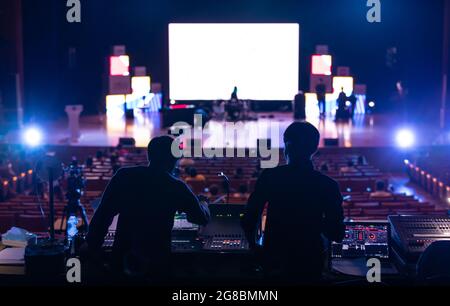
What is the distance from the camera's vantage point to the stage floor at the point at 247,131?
21297 millimetres

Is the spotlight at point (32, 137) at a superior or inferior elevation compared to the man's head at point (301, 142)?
Answer: inferior

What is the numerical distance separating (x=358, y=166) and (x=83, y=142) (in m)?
8.14

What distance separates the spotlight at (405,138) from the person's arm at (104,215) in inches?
651

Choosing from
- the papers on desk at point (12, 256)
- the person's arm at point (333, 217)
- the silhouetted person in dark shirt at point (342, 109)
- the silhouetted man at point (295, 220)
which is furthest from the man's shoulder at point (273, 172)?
the silhouetted person in dark shirt at point (342, 109)

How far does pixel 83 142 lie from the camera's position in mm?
21469

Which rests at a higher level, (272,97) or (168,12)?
(168,12)

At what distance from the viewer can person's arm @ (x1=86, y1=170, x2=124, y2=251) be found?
4.84 m

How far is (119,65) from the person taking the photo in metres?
26.7

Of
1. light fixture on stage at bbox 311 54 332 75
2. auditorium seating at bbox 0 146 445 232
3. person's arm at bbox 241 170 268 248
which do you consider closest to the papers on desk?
person's arm at bbox 241 170 268 248

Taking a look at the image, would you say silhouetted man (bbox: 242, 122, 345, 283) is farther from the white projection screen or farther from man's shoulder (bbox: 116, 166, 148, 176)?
the white projection screen

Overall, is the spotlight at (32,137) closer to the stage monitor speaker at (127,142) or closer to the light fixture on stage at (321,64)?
the stage monitor speaker at (127,142)

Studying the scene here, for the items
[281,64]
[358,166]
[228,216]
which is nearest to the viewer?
[228,216]
